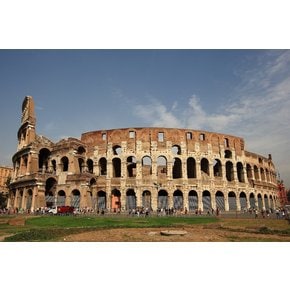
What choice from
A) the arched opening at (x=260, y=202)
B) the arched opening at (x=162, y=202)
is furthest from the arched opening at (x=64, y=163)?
the arched opening at (x=260, y=202)

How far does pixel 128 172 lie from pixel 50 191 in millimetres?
9156

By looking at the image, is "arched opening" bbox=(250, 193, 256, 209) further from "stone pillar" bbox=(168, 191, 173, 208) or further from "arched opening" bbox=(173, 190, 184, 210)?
"stone pillar" bbox=(168, 191, 173, 208)

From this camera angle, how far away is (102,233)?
14.1m

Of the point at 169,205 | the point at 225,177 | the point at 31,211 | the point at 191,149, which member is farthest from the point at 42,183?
the point at 225,177

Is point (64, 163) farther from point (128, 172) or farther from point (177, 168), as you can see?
point (177, 168)

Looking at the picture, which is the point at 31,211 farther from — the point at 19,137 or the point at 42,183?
the point at 19,137

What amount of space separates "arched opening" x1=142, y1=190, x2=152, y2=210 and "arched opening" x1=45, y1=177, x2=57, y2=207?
9.81 m

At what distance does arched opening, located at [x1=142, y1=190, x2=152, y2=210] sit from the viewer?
31.6 m

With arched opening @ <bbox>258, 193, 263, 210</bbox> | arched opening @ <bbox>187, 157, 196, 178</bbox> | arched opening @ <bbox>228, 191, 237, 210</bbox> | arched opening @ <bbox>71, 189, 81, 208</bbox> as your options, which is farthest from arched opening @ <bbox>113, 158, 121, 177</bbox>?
arched opening @ <bbox>258, 193, 263, 210</bbox>

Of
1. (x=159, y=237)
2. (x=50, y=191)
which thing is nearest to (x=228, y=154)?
(x=50, y=191)

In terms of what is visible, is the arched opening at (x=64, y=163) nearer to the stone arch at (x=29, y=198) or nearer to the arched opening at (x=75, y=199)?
the arched opening at (x=75, y=199)

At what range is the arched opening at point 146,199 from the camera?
3162 cm

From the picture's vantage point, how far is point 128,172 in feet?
113

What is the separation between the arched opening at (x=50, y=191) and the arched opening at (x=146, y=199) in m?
9.81
